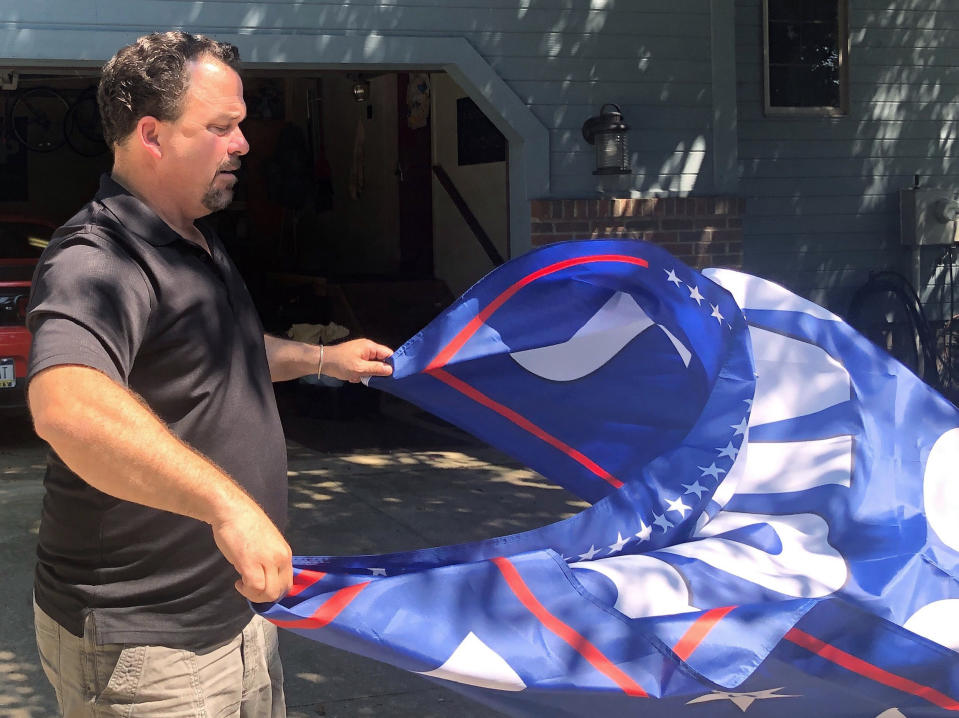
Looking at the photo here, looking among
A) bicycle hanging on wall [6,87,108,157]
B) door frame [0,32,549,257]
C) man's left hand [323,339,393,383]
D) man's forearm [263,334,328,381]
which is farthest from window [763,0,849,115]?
bicycle hanging on wall [6,87,108,157]

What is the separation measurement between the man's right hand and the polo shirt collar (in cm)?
71

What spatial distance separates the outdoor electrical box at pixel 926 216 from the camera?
10695mm

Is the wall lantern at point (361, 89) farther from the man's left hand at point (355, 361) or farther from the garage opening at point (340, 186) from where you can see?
the man's left hand at point (355, 361)

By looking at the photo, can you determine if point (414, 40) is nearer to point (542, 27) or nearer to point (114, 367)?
point (542, 27)

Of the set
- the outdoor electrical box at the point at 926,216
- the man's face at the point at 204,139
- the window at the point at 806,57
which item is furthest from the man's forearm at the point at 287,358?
the outdoor electrical box at the point at 926,216

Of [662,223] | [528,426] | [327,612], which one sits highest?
[662,223]

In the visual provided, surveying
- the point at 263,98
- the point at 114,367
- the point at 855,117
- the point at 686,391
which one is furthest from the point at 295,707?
the point at 263,98

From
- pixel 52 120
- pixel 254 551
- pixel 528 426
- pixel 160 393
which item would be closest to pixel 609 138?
pixel 528 426

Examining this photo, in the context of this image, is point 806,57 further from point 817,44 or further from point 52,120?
point 52,120

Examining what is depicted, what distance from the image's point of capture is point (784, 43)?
10484 millimetres

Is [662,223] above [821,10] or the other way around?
the other way around

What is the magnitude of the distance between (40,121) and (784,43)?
11.3m

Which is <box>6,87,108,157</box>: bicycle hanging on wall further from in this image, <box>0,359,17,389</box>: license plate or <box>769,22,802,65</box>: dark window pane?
<box>769,22,802,65</box>: dark window pane

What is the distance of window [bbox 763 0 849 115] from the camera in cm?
1045
